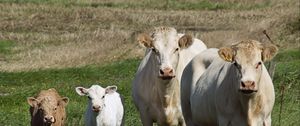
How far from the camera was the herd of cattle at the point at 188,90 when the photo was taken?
1199cm

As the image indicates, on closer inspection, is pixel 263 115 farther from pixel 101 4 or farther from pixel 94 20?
pixel 101 4

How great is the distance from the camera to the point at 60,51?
139ft

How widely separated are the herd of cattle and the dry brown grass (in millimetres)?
20589

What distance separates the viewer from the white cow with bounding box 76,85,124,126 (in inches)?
645

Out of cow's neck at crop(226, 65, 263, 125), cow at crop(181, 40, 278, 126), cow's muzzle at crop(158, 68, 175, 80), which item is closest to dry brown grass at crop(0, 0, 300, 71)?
cow's muzzle at crop(158, 68, 175, 80)

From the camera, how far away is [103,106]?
16.8 m

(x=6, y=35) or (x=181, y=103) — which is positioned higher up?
(x=181, y=103)

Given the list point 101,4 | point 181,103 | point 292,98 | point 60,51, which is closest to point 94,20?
point 101,4

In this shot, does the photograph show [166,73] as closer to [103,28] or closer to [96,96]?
[96,96]

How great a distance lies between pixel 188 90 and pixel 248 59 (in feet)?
10.6

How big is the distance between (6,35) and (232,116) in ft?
125

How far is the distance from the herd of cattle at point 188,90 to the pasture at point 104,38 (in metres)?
2.37

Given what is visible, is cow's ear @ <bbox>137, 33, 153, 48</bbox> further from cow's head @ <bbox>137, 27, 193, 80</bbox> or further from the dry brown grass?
the dry brown grass

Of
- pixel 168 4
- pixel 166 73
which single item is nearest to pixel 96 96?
pixel 166 73
